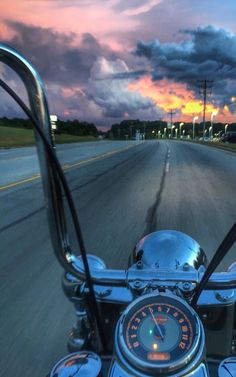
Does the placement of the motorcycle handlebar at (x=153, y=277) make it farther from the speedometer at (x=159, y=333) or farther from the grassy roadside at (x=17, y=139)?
the grassy roadside at (x=17, y=139)

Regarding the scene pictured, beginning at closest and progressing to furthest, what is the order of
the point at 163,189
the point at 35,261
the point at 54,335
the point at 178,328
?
1. the point at 178,328
2. the point at 54,335
3. the point at 35,261
4. the point at 163,189

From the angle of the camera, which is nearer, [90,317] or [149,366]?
[149,366]

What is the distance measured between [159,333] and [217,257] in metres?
0.37

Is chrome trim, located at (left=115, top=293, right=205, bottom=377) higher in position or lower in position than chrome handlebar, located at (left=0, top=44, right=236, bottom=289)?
lower

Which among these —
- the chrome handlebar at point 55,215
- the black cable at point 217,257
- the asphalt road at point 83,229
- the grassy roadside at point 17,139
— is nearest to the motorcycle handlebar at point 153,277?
the chrome handlebar at point 55,215

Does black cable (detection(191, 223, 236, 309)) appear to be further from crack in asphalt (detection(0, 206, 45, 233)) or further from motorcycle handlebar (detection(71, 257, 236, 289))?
crack in asphalt (detection(0, 206, 45, 233))

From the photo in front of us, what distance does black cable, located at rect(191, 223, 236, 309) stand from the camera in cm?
166

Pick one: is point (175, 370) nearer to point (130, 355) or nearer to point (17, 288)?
point (130, 355)

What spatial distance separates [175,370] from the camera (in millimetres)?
1473

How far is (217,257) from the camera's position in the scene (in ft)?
5.82

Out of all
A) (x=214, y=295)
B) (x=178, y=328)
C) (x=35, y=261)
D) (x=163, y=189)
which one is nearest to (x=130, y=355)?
(x=178, y=328)

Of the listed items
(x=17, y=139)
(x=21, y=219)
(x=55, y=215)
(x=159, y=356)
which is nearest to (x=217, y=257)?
(x=159, y=356)

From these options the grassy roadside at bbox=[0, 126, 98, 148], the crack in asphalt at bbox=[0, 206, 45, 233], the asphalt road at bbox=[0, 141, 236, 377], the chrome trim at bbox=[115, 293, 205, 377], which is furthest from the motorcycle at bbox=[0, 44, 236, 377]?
the grassy roadside at bbox=[0, 126, 98, 148]

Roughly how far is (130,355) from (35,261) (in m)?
5.01
